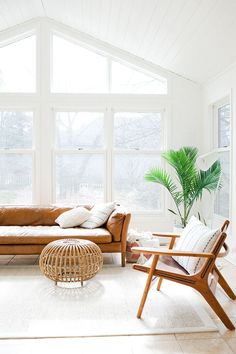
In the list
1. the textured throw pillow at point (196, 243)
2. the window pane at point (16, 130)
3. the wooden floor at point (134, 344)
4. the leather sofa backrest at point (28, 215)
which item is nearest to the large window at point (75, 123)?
the window pane at point (16, 130)

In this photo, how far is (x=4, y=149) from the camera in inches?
224

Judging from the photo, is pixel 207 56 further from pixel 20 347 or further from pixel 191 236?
pixel 20 347

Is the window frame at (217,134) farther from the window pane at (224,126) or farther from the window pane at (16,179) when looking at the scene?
the window pane at (16,179)

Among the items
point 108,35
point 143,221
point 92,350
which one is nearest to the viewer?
point 92,350

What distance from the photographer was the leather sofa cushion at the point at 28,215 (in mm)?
4879

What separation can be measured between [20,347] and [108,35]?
14.6 feet

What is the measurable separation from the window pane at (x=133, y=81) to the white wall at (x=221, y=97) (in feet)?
2.45

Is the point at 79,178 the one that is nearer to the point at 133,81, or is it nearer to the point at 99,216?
the point at 99,216

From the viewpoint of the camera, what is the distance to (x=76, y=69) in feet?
18.9

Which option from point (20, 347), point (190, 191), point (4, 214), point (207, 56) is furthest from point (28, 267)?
point (207, 56)

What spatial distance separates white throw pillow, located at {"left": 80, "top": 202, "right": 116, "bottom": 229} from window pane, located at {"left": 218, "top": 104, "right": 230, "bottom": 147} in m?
1.86

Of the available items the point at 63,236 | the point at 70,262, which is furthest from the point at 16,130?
the point at 70,262

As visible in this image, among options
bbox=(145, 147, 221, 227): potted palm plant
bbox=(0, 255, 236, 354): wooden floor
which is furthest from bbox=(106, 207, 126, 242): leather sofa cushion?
bbox=(0, 255, 236, 354): wooden floor

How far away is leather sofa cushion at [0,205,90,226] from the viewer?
16.0 feet
